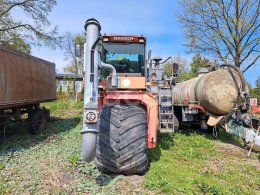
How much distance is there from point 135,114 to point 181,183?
1.46 m

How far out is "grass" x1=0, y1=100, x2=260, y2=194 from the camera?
491 cm

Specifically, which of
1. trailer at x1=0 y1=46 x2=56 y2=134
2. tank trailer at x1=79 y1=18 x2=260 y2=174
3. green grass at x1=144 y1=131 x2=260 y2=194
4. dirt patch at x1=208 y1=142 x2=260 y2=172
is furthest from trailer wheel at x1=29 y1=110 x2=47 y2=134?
dirt patch at x1=208 y1=142 x2=260 y2=172

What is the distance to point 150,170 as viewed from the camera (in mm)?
5543

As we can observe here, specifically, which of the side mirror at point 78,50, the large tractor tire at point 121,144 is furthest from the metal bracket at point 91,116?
the side mirror at point 78,50

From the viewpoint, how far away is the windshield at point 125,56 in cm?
777

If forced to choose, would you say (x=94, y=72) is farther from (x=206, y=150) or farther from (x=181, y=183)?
(x=206, y=150)

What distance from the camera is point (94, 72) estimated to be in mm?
4520

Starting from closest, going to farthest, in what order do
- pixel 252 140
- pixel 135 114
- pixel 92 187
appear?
pixel 92 187, pixel 135 114, pixel 252 140

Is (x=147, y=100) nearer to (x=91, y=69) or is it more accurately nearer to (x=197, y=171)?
(x=91, y=69)

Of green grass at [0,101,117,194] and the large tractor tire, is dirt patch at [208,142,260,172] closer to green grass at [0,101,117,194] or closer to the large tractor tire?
the large tractor tire

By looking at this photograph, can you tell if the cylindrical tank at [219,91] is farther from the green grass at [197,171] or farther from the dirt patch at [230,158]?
the green grass at [197,171]

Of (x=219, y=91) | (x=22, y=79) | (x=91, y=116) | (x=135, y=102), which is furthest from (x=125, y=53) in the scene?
(x=22, y=79)

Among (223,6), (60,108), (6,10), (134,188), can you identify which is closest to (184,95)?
(134,188)

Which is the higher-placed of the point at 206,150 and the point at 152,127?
the point at 152,127
